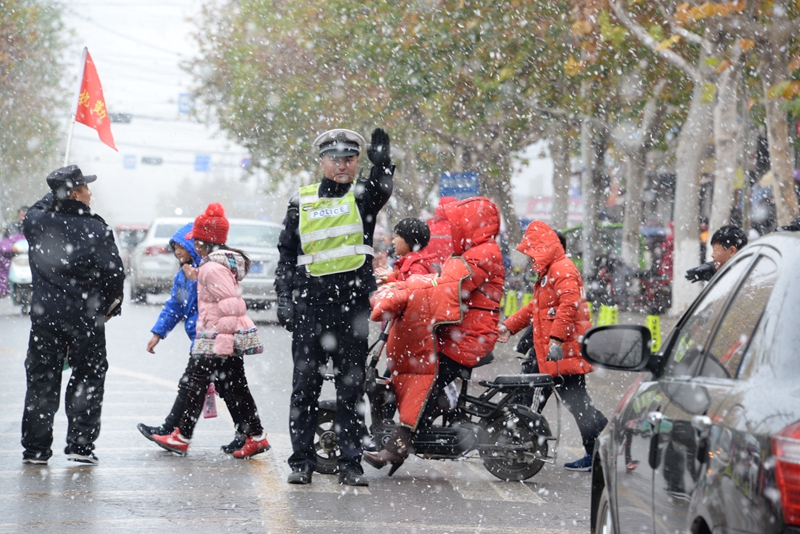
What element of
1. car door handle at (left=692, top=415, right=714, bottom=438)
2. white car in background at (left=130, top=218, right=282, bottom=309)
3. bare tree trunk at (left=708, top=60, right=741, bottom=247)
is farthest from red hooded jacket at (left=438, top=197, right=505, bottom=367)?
white car in background at (left=130, top=218, right=282, bottom=309)

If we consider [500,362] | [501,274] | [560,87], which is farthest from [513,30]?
[501,274]

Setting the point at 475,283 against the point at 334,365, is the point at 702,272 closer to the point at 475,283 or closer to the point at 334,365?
the point at 475,283

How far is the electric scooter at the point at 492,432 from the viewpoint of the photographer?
733 cm

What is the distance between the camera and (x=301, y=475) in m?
7.07

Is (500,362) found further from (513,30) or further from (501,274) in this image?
(501,274)

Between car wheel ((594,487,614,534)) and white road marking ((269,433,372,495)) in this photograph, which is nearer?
car wheel ((594,487,614,534))

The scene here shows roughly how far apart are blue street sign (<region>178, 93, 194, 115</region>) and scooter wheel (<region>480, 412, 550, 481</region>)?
3582 cm

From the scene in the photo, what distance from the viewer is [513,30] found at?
19438 mm

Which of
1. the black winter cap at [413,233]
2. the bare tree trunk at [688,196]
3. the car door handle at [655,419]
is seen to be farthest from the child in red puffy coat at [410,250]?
the bare tree trunk at [688,196]

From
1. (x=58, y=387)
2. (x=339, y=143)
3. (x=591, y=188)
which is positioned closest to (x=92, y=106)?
(x=58, y=387)

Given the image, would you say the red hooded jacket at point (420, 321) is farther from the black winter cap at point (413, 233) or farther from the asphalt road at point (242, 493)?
the asphalt road at point (242, 493)

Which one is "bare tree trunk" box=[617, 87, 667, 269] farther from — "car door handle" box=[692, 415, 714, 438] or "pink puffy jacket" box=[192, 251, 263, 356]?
"car door handle" box=[692, 415, 714, 438]

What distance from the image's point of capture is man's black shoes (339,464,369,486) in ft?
23.2

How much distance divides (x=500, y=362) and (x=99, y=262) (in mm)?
8206
